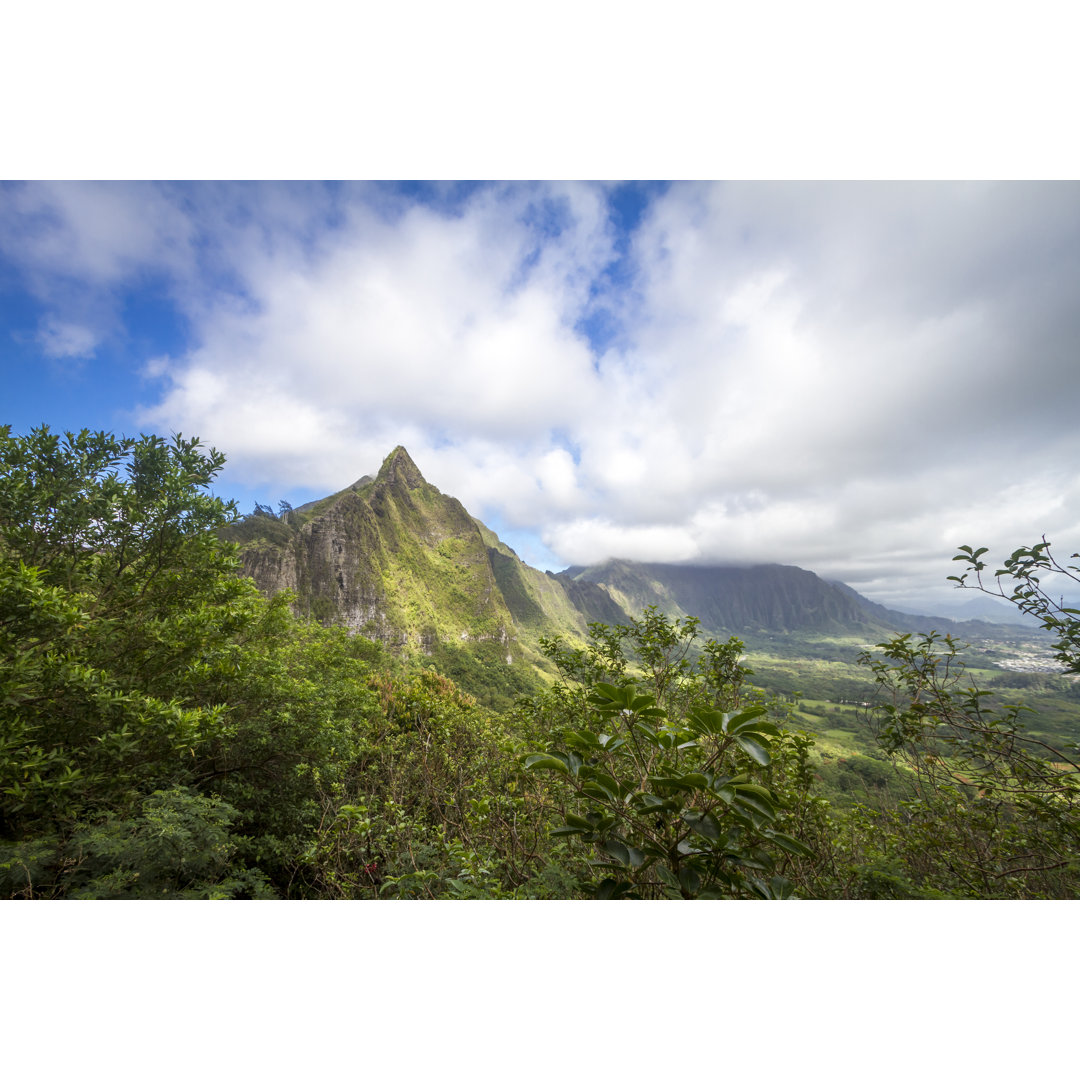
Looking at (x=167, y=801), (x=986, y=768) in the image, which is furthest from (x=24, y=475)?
(x=986, y=768)

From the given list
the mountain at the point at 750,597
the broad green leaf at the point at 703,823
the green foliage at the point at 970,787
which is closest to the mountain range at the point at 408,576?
the mountain at the point at 750,597

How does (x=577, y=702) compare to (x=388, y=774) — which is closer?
(x=577, y=702)

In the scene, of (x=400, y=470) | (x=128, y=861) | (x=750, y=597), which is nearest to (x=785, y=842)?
(x=128, y=861)

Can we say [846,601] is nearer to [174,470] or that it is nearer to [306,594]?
[306,594]

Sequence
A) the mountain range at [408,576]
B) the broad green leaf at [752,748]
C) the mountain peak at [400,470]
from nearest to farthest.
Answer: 1. the broad green leaf at [752,748]
2. the mountain range at [408,576]
3. the mountain peak at [400,470]

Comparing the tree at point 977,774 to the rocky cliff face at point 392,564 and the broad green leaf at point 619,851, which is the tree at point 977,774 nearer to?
the broad green leaf at point 619,851

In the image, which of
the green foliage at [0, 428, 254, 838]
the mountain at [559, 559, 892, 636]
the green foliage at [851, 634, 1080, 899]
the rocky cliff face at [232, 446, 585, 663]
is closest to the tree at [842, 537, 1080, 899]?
the green foliage at [851, 634, 1080, 899]

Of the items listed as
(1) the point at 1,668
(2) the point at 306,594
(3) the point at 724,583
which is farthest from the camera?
(3) the point at 724,583
